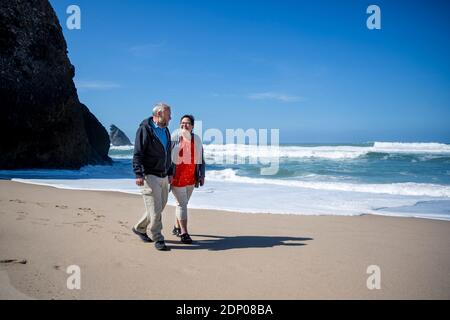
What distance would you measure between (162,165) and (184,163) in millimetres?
486

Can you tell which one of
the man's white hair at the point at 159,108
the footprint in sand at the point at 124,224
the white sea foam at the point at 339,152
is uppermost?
the man's white hair at the point at 159,108

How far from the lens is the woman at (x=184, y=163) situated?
498 cm

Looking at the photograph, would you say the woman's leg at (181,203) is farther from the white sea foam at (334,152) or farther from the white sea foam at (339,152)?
the white sea foam at (339,152)

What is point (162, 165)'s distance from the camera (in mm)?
4594

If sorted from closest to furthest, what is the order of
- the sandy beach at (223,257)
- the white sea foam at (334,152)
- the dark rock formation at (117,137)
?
the sandy beach at (223,257) < the white sea foam at (334,152) < the dark rock formation at (117,137)

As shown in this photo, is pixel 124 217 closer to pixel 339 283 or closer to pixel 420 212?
pixel 339 283

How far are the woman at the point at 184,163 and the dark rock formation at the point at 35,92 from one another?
1614 cm

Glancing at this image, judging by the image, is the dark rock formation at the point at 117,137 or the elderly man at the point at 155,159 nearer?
the elderly man at the point at 155,159

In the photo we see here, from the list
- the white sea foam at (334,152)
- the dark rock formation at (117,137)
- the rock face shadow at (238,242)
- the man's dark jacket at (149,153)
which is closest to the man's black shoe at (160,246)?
the rock face shadow at (238,242)

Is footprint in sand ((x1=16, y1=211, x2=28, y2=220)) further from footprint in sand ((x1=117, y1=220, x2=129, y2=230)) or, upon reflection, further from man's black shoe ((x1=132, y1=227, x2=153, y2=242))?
man's black shoe ((x1=132, y1=227, x2=153, y2=242))

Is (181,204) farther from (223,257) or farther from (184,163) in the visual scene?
(223,257)

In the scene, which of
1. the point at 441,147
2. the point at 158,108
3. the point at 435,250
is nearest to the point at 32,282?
the point at 158,108

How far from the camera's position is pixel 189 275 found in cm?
363

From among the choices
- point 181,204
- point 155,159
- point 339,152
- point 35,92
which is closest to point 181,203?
point 181,204
